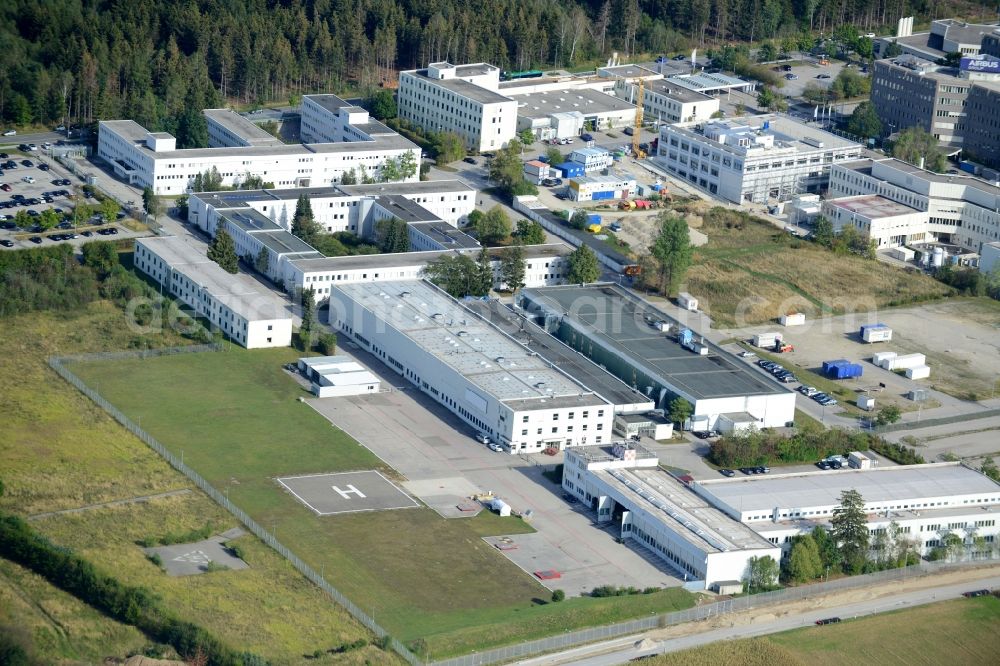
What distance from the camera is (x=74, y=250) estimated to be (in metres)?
64.9

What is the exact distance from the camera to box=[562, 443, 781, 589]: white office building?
152 feet

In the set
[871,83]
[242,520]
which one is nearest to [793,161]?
[871,83]

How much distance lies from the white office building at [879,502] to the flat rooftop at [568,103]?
37595 millimetres

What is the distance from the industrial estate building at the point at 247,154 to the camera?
72.8 meters

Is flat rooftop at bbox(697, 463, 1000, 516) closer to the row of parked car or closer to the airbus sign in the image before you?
the row of parked car

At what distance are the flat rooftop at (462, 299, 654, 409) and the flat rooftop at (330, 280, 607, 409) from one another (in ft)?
1.64

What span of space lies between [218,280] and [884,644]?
27673 mm

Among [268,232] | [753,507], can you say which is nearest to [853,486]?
[753,507]

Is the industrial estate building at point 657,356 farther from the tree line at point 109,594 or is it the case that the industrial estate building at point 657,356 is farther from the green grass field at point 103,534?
the tree line at point 109,594

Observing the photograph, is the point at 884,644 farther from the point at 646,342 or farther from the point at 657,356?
the point at 646,342

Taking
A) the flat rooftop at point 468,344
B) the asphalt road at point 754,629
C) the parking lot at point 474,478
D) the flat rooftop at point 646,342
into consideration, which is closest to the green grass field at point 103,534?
the asphalt road at point 754,629

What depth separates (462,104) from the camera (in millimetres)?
81688

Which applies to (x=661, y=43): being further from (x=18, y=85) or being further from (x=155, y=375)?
(x=155, y=375)

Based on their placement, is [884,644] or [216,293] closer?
[884,644]
